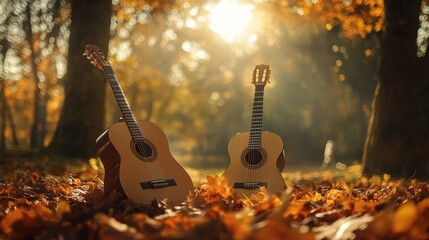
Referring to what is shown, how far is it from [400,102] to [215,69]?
32.2m

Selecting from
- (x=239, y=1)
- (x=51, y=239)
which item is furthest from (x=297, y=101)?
(x=51, y=239)

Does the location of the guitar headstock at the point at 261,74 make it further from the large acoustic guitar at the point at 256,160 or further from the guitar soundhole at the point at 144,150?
the guitar soundhole at the point at 144,150

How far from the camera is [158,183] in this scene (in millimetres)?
3959

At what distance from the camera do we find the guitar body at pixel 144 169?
12.6ft

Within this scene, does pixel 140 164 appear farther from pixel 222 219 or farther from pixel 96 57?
pixel 222 219

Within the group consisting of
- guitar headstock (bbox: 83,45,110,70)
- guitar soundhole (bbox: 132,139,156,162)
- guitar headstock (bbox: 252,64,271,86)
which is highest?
guitar headstock (bbox: 83,45,110,70)

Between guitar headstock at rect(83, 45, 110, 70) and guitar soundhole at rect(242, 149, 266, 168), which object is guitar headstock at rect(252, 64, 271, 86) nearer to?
guitar soundhole at rect(242, 149, 266, 168)

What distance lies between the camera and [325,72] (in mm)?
23859

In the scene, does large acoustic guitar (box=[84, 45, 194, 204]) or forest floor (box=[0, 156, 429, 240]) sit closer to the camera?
forest floor (box=[0, 156, 429, 240])

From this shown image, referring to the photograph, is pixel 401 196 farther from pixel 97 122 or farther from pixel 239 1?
pixel 239 1

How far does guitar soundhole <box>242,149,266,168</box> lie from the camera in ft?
15.2

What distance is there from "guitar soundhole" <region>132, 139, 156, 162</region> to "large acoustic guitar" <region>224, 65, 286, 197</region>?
2.75 ft

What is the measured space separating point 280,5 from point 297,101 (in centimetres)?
1863

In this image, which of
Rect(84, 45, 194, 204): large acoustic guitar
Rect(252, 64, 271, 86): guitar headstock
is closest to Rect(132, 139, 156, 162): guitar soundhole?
Rect(84, 45, 194, 204): large acoustic guitar
